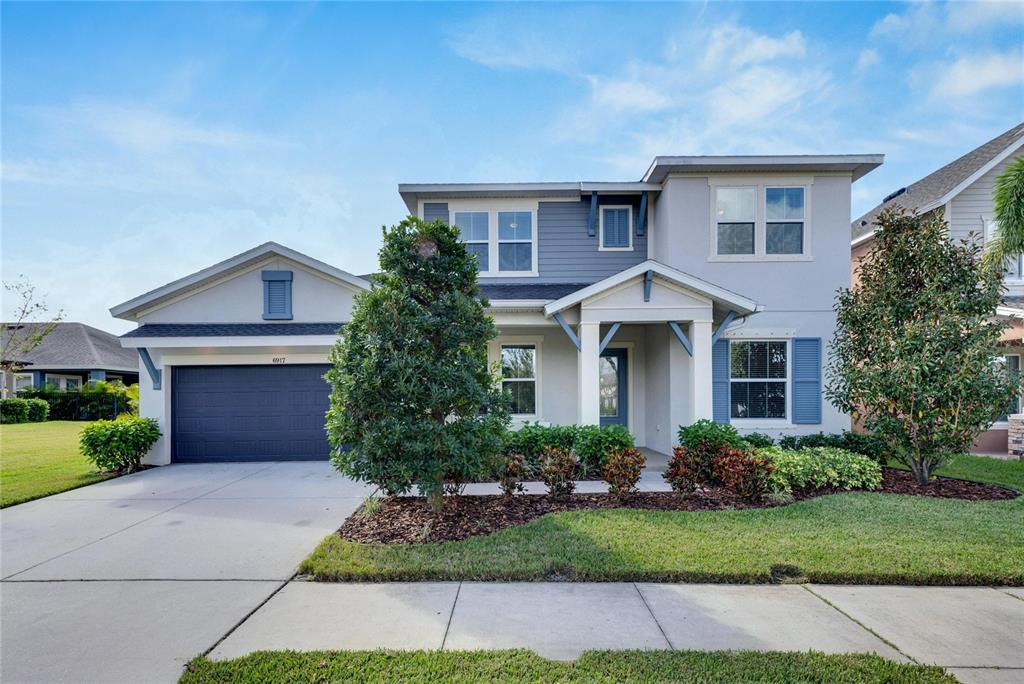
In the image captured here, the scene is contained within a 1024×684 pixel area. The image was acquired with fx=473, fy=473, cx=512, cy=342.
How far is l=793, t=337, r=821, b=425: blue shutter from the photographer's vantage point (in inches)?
392

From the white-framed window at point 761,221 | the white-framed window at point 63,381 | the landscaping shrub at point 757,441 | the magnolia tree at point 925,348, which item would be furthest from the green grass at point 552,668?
the white-framed window at point 63,381

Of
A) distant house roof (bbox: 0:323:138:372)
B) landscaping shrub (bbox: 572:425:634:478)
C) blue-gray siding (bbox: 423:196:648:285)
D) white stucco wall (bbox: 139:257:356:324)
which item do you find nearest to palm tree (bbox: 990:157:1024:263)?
blue-gray siding (bbox: 423:196:648:285)

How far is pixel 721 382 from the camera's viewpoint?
33.0 ft

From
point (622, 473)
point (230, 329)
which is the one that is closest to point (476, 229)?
point (230, 329)

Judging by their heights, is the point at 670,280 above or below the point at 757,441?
above

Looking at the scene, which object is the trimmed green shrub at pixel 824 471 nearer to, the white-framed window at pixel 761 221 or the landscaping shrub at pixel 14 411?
the white-framed window at pixel 761 221

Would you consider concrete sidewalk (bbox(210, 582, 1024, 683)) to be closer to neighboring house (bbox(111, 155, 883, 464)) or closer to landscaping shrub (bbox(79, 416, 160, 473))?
neighboring house (bbox(111, 155, 883, 464))

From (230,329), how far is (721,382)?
10407 mm

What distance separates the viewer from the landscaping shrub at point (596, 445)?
8172 millimetres

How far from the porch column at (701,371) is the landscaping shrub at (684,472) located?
1.84 metres

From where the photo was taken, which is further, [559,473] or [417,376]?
[559,473]

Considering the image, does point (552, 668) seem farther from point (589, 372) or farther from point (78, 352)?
point (78, 352)

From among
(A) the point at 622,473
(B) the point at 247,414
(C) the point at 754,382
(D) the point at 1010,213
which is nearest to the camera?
(A) the point at 622,473

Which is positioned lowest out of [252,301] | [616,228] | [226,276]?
[252,301]
